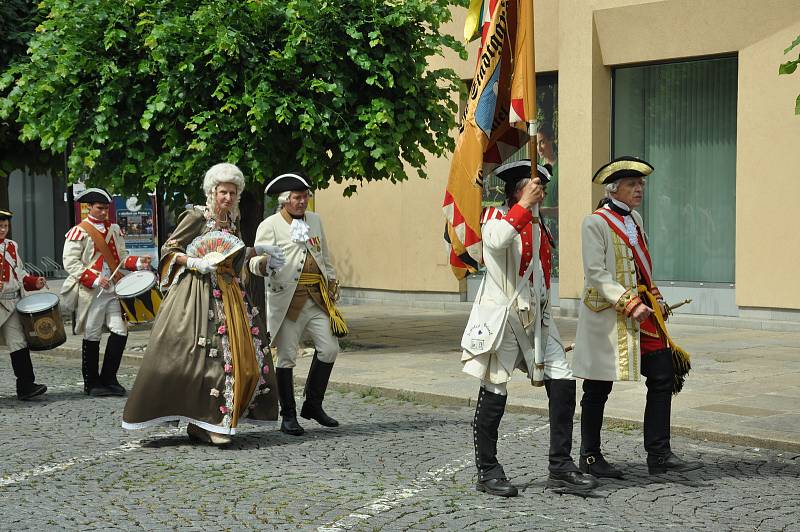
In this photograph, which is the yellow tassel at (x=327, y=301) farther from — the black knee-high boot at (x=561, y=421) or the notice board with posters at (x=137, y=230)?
the notice board with posters at (x=137, y=230)

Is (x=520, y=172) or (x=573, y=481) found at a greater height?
(x=520, y=172)

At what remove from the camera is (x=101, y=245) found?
10461mm

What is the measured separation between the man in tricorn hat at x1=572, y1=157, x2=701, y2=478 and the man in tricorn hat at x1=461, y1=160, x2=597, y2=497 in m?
0.44

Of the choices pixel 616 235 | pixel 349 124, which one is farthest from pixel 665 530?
pixel 349 124

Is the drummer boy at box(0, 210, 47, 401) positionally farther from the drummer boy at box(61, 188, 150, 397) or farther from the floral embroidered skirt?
the floral embroidered skirt

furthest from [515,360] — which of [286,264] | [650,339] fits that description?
[286,264]

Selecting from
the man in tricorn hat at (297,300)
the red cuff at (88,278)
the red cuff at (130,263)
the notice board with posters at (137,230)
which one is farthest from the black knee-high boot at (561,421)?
the notice board with posters at (137,230)

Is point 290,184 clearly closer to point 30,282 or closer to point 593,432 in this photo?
point 593,432

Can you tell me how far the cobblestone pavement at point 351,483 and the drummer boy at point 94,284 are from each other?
4.60 ft

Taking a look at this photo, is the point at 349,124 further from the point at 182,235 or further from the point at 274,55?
the point at 182,235

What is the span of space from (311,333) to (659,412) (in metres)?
2.71

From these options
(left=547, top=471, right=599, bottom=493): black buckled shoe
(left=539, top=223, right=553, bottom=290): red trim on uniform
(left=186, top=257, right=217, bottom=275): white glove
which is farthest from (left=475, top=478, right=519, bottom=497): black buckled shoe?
(left=186, top=257, right=217, bottom=275): white glove

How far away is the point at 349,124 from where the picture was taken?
12.7m

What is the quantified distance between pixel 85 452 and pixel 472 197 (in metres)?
3.14
